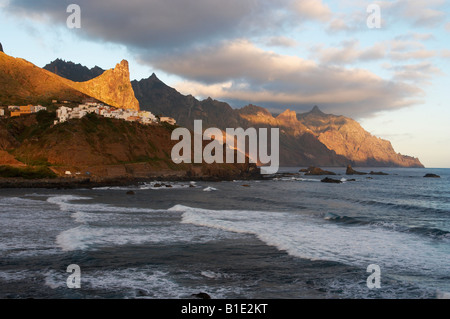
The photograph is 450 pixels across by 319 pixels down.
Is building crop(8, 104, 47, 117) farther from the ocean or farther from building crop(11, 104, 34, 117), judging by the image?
the ocean

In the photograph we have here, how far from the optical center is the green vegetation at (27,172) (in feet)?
245

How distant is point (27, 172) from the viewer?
76625 millimetres

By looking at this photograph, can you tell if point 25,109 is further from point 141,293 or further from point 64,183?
point 141,293

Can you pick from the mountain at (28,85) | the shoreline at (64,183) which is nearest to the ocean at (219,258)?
the shoreline at (64,183)

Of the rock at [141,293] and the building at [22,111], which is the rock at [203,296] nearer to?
the rock at [141,293]

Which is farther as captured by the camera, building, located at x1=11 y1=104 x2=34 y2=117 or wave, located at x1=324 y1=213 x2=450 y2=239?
building, located at x1=11 y1=104 x2=34 y2=117

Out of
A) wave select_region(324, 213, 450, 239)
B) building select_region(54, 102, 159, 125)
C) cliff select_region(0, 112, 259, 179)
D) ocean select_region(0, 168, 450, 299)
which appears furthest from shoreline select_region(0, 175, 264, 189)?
wave select_region(324, 213, 450, 239)

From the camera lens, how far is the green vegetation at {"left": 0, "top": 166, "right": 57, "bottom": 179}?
74.6m

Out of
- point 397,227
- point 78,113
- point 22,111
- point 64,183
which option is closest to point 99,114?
point 78,113

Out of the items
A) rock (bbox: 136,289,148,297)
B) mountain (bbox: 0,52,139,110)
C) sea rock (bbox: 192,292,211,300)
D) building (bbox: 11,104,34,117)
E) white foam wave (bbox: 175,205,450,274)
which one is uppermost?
mountain (bbox: 0,52,139,110)

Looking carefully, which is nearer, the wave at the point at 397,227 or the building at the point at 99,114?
the wave at the point at 397,227

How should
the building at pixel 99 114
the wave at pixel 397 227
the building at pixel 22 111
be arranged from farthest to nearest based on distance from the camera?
the building at pixel 22 111 → the building at pixel 99 114 → the wave at pixel 397 227

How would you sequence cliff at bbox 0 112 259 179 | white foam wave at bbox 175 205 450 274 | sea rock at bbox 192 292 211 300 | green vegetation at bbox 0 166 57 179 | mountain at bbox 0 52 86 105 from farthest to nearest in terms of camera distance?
1. mountain at bbox 0 52 86 105
2. cliff at bbox 0 112 259 179
3. green vegetation at bbox 0 166 57 179
4. white foam wave at bbox 175 205 450 274
5. sea rock at bbox 192 292 211 300

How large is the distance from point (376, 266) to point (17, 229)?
72.6 ft
